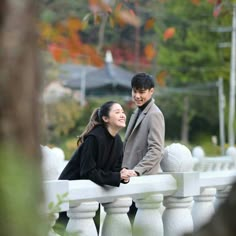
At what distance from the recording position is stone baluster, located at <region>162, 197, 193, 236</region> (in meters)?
6.69

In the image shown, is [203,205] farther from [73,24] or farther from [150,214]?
[73,24]

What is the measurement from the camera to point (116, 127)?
652cm

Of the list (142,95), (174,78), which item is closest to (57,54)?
(142,95)

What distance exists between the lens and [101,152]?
623cm

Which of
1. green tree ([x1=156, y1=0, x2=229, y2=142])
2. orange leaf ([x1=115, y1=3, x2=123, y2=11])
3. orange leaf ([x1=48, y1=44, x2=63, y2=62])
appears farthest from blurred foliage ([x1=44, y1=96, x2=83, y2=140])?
orange leaf ([x1=115, y1=3, x2=123, y2=11])

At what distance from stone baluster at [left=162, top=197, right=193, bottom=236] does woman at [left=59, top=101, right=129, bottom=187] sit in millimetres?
554

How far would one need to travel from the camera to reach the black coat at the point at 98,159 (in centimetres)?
591

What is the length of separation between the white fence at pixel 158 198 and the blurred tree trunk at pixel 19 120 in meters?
3.30

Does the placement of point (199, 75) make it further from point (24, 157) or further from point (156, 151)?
point (24, 157)

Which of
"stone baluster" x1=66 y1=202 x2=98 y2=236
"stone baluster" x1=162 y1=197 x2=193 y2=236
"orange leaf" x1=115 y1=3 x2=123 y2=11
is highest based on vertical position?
"orange leaf" x1=115 y1=3 x2=123 y2=11

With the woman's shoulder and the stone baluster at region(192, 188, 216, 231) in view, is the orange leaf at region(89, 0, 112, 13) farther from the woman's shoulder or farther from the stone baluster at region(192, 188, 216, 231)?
the stone baluster at region(192, 188, 216, 231)

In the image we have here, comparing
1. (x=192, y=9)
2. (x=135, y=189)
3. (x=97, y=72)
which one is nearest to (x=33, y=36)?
(x=135, y=189)

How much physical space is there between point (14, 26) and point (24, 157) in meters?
0.22

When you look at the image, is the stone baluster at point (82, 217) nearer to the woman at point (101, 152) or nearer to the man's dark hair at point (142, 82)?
the woman at point (101, 152)
